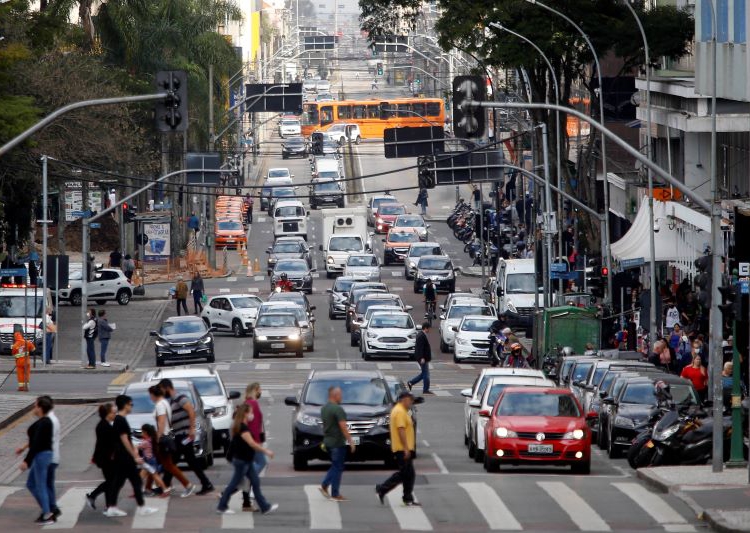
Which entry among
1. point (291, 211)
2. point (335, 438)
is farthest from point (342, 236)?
point (335, 438)

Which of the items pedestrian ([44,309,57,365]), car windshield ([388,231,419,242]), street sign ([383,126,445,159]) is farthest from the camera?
car windshield ([388,231,419,242])

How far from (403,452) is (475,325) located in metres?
30.1

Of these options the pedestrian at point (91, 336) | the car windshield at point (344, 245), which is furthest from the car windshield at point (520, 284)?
the pedestrian at point (91, 336)

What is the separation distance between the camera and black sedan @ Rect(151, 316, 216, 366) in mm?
48531

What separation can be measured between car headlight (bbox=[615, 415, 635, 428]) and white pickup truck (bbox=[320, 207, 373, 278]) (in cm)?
4737

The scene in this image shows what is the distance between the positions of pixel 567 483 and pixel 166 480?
5.73 m

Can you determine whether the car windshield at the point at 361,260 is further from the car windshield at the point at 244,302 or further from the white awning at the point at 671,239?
the white awning at the point at 671,239

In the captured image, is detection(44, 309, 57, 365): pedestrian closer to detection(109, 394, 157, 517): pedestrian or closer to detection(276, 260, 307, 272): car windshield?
detection(276, 260, 307, 272): car windshield

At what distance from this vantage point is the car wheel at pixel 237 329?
58.2m

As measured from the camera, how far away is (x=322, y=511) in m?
21.0

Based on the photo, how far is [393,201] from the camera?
10006cm

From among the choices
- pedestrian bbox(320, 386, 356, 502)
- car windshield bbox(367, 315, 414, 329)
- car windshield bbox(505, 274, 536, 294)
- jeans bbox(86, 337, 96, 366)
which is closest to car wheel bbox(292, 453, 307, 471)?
pedestrian bbox(320, 386, 356, 502)

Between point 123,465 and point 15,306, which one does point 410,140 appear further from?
point 123,465

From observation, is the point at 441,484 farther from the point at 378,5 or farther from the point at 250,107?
the point at 250,107
